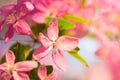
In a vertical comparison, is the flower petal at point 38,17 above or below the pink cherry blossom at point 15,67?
above

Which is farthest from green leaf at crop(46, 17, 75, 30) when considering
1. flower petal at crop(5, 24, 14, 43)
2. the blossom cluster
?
flower petal at crop(5, 24, 14, 43)

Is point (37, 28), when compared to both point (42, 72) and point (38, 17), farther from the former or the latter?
point (42, 72)

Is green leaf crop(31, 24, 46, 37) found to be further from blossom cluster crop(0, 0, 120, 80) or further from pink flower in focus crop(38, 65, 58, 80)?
pink flower in focus crop(38, 65, 58, 80)

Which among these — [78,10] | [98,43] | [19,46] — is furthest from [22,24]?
[98,43]

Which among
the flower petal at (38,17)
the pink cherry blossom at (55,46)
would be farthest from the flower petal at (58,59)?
the flower petal at (38,17)

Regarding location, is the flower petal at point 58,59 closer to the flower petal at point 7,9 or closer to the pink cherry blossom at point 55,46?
the pink cherry blossom at point 55,46

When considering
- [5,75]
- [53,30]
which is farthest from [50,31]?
[5,75]
